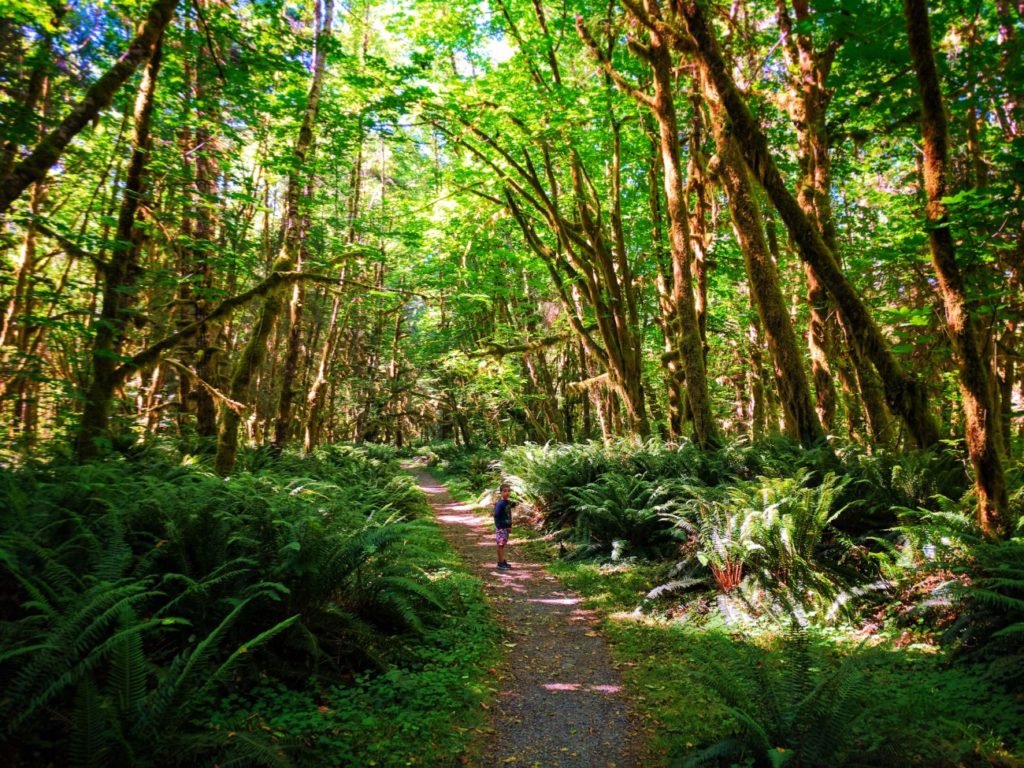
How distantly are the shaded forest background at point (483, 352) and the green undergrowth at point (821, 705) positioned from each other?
0.04 meters

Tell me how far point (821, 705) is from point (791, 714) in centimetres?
18

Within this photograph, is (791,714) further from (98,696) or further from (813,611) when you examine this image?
(98,696)

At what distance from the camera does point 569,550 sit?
9.39 m

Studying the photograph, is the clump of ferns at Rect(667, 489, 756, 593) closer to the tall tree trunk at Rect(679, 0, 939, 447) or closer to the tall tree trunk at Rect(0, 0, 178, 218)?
the tall tree trunk at Rect(679, 0, 939, 447)

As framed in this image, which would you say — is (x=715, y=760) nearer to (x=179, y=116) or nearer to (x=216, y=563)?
(x=216, y=563)

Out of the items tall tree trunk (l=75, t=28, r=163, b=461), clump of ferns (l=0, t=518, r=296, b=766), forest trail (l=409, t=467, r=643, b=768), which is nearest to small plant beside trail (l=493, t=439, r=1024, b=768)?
forest trail (l=409, t=467, r=643, b=768)

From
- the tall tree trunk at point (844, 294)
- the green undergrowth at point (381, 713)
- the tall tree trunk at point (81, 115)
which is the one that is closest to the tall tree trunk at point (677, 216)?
the tall tree trunk at point (844, 294)

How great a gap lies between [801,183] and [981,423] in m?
6.24

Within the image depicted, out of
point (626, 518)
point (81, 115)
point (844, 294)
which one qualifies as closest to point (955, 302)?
point (844, 294)

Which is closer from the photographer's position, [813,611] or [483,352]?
[813,611]

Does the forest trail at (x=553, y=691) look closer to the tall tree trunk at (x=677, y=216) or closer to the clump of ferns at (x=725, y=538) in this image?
the clump of ferns at (x=725, y=538)

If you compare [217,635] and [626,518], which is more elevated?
[217,635]

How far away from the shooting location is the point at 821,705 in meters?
3.18

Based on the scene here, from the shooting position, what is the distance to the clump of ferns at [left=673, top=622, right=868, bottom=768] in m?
3.00
